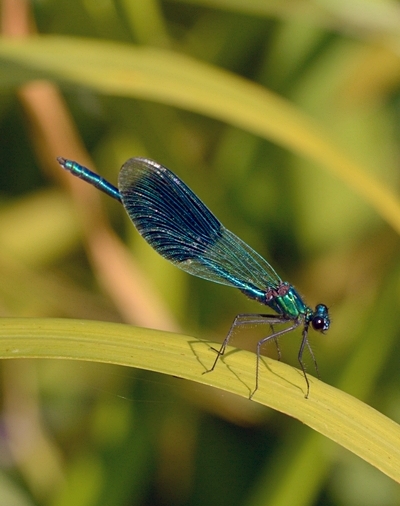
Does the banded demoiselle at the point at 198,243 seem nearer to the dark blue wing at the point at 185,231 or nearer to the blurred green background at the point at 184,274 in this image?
the dark blue wing at the point at 185,231

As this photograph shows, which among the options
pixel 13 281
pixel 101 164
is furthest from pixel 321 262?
pixel 13 281

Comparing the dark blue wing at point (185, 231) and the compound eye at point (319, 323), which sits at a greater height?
the dark blue wing at point (185, 231)

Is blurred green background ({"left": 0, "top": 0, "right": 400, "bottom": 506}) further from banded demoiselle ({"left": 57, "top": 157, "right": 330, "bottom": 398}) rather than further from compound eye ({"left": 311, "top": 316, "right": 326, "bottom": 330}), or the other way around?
banded demoiselle ({"left": 57, "top": 157, "right": 330, "bottom": 398})

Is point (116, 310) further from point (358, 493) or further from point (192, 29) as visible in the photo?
point (192, 29)

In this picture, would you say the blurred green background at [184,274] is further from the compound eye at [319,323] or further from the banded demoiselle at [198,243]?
the banded demoiselle at [198,243]

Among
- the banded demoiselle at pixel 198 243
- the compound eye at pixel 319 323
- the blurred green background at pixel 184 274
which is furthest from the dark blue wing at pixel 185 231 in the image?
the blurred green background at pixel 184 274

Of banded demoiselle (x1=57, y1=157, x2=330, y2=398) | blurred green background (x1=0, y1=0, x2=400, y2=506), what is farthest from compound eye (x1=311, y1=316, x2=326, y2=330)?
blurred green background (x1=0, y1=0, x2=400, y2=506)

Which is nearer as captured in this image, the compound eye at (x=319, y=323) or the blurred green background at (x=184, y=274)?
the compound eye at (x=319, y=323)
